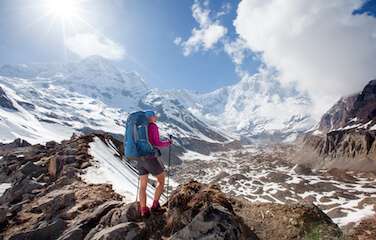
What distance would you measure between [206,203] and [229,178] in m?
171

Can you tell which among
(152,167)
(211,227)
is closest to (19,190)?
→ (152,167)

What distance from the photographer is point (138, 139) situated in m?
11.0

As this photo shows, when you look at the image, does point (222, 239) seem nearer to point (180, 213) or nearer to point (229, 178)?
point (180, 213)

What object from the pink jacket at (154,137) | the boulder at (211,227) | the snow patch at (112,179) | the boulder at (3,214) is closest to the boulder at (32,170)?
the snow patch at (112,179)

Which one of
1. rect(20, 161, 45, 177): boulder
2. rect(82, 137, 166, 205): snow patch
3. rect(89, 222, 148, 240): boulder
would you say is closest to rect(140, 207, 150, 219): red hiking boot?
rect(89, 222, 148, 240): boulder

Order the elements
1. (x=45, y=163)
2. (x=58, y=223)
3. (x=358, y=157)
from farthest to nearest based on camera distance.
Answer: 1. (x=358, y=157)
2. (x=45, y=163)
3. (x=58, y=223)

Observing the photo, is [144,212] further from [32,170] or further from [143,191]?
[32,170]

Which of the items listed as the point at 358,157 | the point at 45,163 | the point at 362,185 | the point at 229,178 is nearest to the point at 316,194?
the point at 362,185

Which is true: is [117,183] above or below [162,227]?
above

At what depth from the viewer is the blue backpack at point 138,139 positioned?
35.8ft

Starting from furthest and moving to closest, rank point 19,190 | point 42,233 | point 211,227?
1. point 19,190
2. point 42,233
3. point 211,227

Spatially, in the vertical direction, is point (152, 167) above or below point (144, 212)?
above

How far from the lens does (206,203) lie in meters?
9.96

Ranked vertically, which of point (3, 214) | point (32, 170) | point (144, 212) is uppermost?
point (32, 170)
